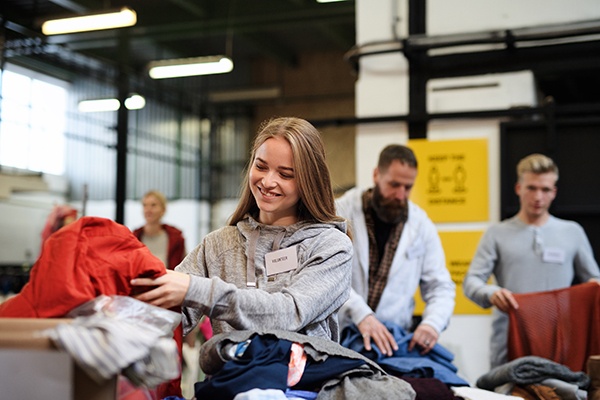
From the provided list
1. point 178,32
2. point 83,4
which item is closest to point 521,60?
point 83,4

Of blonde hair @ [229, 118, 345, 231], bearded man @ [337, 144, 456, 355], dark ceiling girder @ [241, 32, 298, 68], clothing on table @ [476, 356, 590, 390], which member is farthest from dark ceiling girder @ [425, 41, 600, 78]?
dark ceiling girder @ [241, 32, 298, 68]

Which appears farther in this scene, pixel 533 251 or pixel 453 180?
pixel 453 180

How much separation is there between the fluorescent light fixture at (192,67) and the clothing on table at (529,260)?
5.70 m

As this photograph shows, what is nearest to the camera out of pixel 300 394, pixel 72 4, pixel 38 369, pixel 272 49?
pixel 38 369

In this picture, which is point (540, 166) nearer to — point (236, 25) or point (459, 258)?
point (459, 258)

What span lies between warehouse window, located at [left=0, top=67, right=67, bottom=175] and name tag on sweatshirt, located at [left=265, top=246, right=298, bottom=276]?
10.9 metres

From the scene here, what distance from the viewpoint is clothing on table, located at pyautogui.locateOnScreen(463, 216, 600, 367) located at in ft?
11.4

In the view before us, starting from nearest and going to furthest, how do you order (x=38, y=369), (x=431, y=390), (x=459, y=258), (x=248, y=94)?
(x=38, y=369)
(x=431, y=390)
(x=459, y=258)
(x=248, y=94)

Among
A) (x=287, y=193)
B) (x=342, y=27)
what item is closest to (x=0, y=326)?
(x=287, y=193)

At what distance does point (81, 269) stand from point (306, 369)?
1.73 feet

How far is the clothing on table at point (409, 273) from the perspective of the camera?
9.22ft

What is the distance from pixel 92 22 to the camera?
6723 millimetres

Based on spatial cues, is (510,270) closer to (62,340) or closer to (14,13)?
(62,340)

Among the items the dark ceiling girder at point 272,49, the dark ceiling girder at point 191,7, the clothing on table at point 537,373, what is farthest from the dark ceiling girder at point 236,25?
the clothing on table at point 537,373
